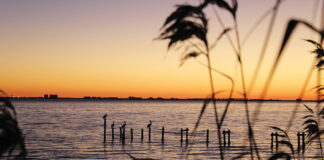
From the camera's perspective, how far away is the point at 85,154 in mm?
40094

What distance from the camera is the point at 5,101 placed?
301 centimetres

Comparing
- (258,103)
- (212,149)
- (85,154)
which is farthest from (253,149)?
(212,149)

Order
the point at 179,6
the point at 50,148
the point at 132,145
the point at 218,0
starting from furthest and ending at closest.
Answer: the point at 132,145 < the point at 50,148 < the point at 179,6 < the point at 218,0

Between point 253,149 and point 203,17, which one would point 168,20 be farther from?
point 253,149

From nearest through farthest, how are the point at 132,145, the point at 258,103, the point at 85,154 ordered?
1. the point at 258,103
2. the point at 85,154
3. the point at 132,145

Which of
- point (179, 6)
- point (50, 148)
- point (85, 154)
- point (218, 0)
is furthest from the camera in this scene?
point (50, 148)

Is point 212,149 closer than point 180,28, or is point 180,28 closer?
point 180,28

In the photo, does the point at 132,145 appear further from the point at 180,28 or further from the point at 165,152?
the point at 180,28

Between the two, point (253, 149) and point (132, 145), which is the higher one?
point (253, 149)

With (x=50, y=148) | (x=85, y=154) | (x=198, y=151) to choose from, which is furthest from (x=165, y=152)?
(x=50, y=148)

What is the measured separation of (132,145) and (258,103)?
48.6m

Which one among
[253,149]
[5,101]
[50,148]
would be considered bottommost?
[50,148]

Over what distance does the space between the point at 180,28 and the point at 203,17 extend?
0.30m

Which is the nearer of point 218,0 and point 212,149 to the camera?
point 218,0
